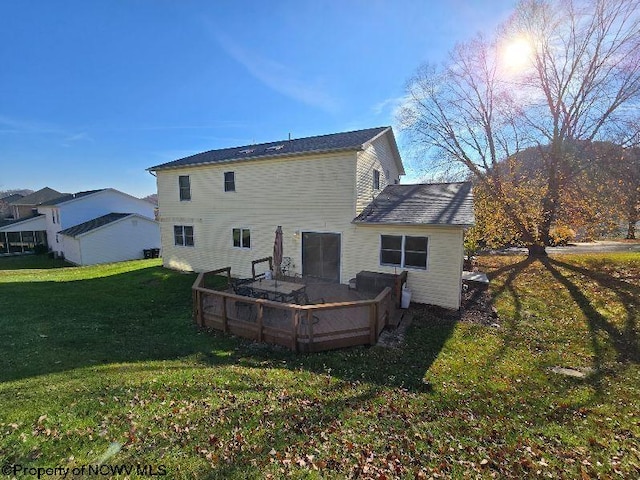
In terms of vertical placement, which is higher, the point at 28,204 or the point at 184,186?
the point at 28,204

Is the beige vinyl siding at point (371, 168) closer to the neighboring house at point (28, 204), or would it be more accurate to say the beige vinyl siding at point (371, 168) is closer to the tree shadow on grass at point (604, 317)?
the tree shadow on grass at point (604, 317)

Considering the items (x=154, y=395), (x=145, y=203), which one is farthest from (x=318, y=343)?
(x=145, y=203)

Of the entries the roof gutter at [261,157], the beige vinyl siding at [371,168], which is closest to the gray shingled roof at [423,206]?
the beige vinyl siding at [371,168]

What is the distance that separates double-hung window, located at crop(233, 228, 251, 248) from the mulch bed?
835 centimetres

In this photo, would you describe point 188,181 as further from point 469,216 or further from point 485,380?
point 485,380

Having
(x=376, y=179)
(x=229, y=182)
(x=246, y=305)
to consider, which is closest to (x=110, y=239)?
(x=229, y=182)

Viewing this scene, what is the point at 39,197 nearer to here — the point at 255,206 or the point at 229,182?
the point at 229,182

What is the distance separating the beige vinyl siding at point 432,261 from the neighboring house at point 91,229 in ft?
81.0

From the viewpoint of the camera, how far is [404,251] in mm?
11383

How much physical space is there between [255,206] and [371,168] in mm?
5752

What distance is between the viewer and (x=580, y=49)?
17453mm

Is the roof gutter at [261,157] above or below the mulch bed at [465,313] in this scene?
above

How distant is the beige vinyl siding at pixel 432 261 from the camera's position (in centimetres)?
1056

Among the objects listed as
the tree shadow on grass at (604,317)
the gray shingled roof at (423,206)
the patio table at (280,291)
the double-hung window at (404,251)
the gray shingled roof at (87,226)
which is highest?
the gray shingled roof at (423,206)
